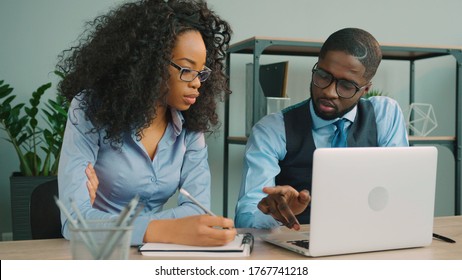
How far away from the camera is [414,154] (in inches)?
44.3

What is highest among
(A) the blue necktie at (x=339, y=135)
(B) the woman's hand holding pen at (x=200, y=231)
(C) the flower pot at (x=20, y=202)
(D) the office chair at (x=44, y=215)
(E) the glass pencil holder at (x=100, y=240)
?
(A) the blue necktie at (x=339, y=135)

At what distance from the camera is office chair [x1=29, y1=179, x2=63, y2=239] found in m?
1.49

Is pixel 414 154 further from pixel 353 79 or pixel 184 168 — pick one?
pixel 184 168

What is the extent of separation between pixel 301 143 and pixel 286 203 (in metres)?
0.56

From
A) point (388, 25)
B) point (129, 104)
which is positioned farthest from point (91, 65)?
point (388, 25)

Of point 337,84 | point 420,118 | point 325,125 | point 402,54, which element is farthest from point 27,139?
point 420,118

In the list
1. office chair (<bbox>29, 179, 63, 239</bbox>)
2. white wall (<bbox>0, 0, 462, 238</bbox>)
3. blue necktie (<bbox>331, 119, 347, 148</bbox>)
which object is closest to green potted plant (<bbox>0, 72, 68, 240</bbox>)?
white wall (<bbox>0, 0, 462, 238</bbox>)

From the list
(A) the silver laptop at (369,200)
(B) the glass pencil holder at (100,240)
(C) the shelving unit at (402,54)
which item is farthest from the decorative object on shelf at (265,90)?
(B) the glass pencil holder at (100,240)

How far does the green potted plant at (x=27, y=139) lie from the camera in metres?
2.54

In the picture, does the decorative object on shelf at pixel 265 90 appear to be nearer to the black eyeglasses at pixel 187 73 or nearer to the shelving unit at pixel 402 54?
the shelving unit at pixel 402 54

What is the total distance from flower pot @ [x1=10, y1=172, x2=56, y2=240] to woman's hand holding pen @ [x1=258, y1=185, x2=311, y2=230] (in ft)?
5.18

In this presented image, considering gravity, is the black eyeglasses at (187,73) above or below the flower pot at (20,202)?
above

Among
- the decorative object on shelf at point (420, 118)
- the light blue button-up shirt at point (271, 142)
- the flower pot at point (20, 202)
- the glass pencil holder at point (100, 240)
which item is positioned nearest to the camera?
the glass pencil holder at point (100, 240)

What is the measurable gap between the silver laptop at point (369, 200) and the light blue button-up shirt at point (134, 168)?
1.39 ft
